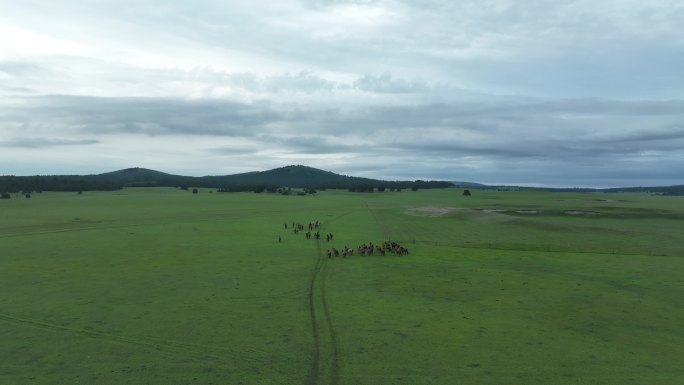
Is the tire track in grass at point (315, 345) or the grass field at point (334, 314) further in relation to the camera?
the grass field at point (334, 314)

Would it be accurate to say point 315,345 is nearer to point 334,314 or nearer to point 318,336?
point 318,336

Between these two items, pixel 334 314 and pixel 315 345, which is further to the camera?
pixel 334 314

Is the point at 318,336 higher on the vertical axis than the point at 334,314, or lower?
lower

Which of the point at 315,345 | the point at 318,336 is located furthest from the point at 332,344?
the point at 318,336

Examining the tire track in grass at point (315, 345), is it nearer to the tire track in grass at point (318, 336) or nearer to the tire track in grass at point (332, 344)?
the tire track in grass at point (318, 336)

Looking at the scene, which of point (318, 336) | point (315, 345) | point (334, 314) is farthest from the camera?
point (334, 314)

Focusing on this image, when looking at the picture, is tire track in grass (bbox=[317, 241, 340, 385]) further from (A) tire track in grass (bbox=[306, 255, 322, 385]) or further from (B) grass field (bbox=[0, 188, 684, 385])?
(A) tire track in grass (bbox=[306, 255, 322, 385])

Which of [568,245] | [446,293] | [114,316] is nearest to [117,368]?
[114,316]

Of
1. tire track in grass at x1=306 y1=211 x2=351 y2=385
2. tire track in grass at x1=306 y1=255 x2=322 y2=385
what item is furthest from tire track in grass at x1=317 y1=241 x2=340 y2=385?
tire track in grass at x1=306 y1=255 x2=322 y2=385

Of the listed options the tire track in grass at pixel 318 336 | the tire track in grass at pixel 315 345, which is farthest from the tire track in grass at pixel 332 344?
the tire track in grass at pixel 315 345
